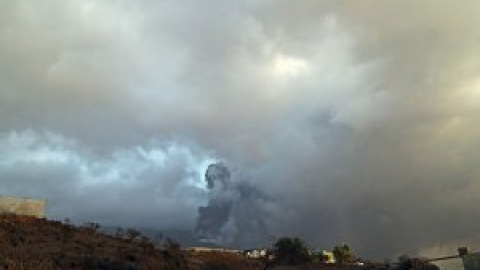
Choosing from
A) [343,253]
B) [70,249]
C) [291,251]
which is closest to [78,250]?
[70,249]

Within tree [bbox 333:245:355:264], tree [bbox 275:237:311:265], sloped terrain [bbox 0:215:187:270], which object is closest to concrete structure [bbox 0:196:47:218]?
sloped terrain [bbox 0:215:187:270]

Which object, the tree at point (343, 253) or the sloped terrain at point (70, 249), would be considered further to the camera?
the tree at point (343, 253)

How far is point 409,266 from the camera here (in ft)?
123

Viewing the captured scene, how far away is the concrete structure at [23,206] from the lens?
47125mm

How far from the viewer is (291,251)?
52.0 m

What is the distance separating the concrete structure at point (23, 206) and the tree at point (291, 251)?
2024 centimetres

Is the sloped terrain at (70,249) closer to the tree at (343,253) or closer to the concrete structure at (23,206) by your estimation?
the concrete structure at (23,206)

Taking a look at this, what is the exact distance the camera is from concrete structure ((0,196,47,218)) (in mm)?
47125

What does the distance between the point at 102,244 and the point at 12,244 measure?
6.94 meters

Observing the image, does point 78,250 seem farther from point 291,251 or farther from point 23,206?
point 291,251

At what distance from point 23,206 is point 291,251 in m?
22.6

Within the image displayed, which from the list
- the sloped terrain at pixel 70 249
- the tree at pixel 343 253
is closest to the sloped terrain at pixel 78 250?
the sloped terrain at pixel 70 249

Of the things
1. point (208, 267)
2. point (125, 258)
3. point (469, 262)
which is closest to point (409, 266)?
point (469, 262)

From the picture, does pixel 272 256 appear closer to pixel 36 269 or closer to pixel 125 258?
pixel 125 258
